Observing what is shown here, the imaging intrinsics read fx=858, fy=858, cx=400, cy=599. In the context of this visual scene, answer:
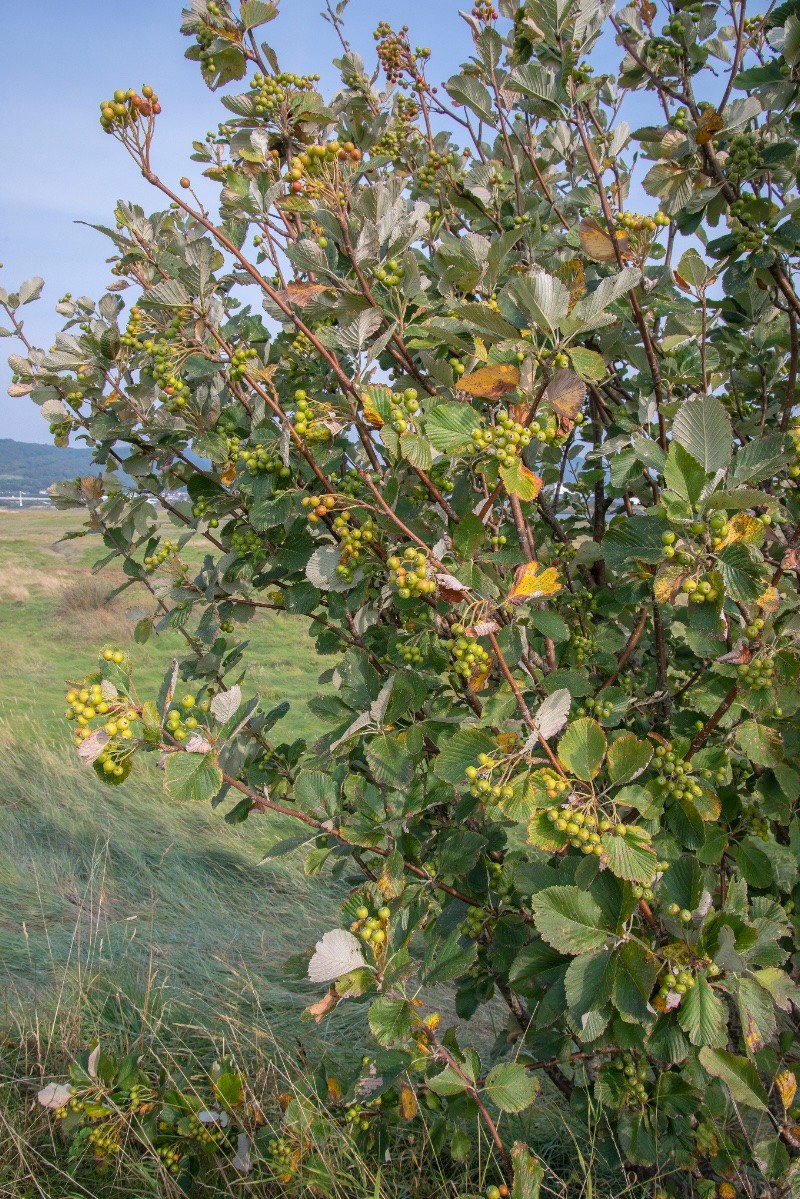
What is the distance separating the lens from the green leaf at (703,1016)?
4.27 feet

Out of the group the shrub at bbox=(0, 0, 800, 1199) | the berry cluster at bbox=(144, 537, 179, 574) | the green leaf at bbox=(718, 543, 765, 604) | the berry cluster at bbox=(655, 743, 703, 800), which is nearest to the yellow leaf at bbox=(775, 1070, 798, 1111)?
the shrub at bbox=(0, 0, 800, 1199)

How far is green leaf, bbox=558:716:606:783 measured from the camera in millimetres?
1276

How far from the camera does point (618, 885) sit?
1.37m

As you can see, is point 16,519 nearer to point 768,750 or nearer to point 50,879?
point 50,879

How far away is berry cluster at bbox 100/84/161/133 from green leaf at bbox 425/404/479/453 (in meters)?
0.73

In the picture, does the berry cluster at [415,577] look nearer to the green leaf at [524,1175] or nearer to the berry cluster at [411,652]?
the berry cluster at [411,652]

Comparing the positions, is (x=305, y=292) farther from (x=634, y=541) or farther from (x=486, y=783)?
(x=486, y=783)

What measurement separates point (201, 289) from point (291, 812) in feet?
3.13

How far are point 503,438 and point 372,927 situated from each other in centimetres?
79

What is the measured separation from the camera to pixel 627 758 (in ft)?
4.32

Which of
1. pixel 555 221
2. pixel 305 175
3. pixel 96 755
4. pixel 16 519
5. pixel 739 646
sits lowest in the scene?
pixel 16 519

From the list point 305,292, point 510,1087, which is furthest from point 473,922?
point 305,292

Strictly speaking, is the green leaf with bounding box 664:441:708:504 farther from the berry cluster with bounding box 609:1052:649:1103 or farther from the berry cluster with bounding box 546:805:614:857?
the berry cluster with bounding box 609:1052:649:1103

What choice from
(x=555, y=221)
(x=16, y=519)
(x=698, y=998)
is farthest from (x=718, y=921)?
(x=16, y=519)
